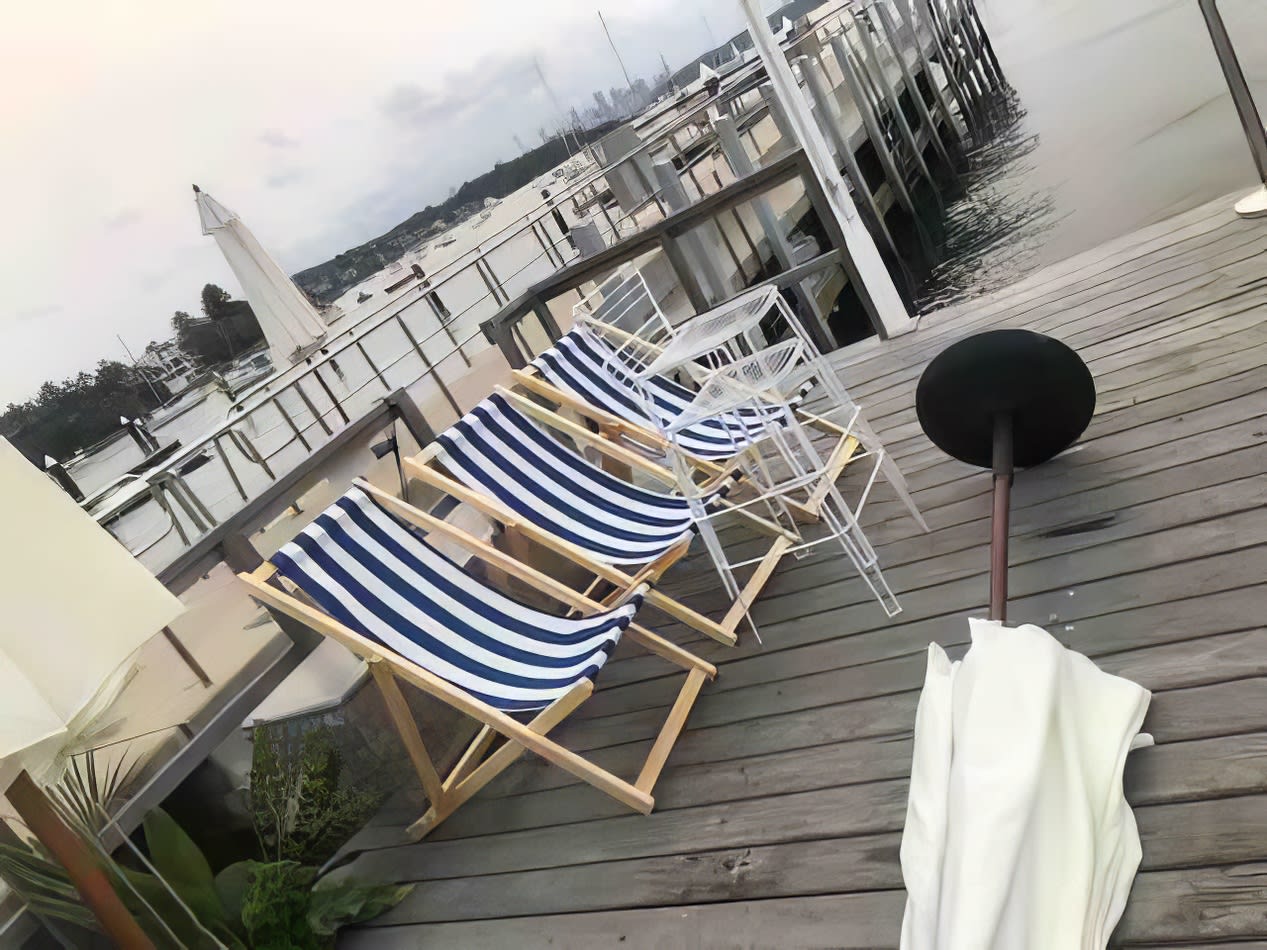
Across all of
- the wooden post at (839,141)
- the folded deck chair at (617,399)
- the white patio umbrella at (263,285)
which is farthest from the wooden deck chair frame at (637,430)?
A: the wooden post at (839,141)

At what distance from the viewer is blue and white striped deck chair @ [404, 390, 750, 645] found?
8.20ft

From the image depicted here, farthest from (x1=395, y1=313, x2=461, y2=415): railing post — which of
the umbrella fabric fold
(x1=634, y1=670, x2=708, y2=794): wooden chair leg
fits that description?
the umbrella fabric fold

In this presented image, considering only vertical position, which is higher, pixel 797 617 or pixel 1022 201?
pixel 797 617

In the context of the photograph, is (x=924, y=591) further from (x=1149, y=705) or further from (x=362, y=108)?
(x=362, y=108)

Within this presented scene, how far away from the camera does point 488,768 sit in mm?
2303

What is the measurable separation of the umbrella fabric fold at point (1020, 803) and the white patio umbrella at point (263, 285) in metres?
3.30

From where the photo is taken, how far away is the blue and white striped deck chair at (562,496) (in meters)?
2.50

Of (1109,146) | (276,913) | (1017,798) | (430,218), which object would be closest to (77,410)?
(276,913)

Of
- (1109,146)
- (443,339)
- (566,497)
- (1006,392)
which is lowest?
(1109,146)

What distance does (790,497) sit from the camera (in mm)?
2984

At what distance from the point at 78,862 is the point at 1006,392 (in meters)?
→ 1.96


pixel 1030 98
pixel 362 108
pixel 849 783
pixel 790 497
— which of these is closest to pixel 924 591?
pixel 849 783

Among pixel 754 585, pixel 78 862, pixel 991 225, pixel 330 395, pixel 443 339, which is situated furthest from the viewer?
pixel 991 225

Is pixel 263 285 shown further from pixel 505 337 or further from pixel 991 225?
pixel 991 225
